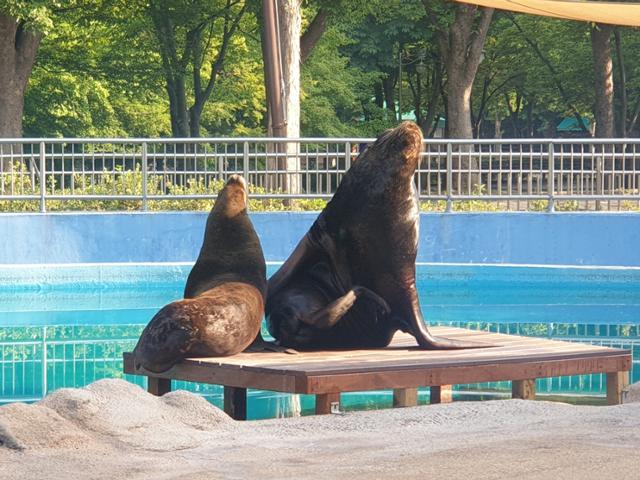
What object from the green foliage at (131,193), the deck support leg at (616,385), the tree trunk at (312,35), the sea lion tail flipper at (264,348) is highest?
the tree trunk at (312,35)

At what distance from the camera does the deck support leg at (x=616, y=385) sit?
9273 millimetres

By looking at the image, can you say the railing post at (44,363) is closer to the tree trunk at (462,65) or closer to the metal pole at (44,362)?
the metal pole at (44,362)

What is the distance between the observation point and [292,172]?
62.3ft

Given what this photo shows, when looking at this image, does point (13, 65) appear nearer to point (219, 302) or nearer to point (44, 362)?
point (44, 362)

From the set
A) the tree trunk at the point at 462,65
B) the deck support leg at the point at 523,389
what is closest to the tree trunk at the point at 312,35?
the tree trunk at the point at 462,65

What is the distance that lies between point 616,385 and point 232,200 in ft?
9.61

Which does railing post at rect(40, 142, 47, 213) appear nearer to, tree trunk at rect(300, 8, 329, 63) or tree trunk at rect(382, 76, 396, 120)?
tree trunk at rect(300, 8, 329, 63)

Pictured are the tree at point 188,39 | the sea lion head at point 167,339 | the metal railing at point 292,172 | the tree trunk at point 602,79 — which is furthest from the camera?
the tree trunk at point 602,79

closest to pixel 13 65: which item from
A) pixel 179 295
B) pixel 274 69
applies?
pixel 274 69

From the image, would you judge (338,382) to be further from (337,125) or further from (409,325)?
(337,125)

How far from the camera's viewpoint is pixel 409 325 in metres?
8.85

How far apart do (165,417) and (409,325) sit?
2584mm

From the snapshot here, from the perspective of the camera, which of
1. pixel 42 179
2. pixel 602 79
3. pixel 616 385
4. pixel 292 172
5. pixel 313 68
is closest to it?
pixel 616 385

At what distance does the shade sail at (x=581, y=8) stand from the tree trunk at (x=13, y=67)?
28.7 feet
